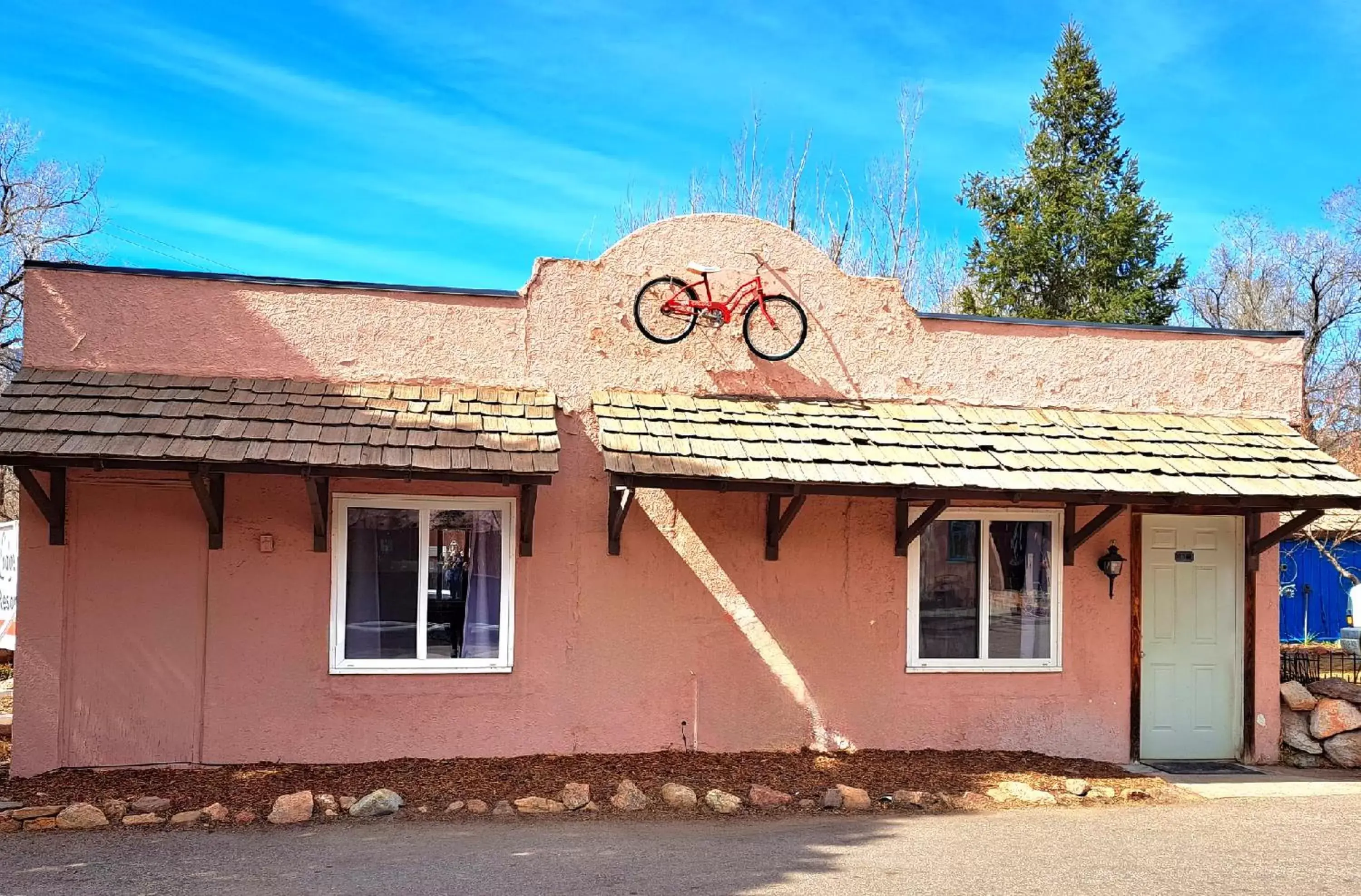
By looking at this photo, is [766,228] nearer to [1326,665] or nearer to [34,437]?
[34,437]

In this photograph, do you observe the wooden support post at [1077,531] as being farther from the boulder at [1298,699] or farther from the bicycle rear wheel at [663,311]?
the bicycle rear wheel at [663,311]

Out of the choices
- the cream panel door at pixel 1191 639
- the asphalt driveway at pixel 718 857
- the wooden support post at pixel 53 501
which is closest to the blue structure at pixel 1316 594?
the cream panel door at pixel 1191 639

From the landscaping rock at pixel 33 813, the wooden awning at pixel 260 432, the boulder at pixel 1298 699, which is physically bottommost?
the landscaping rock at pixel 33 813

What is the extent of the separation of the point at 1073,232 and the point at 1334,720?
18451 mm

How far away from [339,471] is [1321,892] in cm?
665

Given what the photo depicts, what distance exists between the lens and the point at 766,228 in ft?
34.3

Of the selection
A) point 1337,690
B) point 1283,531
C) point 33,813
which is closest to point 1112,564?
point 1283,531

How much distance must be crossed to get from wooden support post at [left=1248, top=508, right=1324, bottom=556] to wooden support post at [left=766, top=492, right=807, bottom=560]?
4176 mm

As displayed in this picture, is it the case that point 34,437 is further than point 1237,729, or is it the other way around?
point 1237,729

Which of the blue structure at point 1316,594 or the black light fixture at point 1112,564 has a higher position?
the black light fixture at point 1112,564

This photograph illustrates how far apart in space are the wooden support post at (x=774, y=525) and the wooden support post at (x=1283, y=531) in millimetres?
4176

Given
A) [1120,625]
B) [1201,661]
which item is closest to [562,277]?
[1120,625]

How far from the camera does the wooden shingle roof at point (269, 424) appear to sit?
8.11 meters

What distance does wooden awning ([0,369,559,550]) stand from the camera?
319 inches
